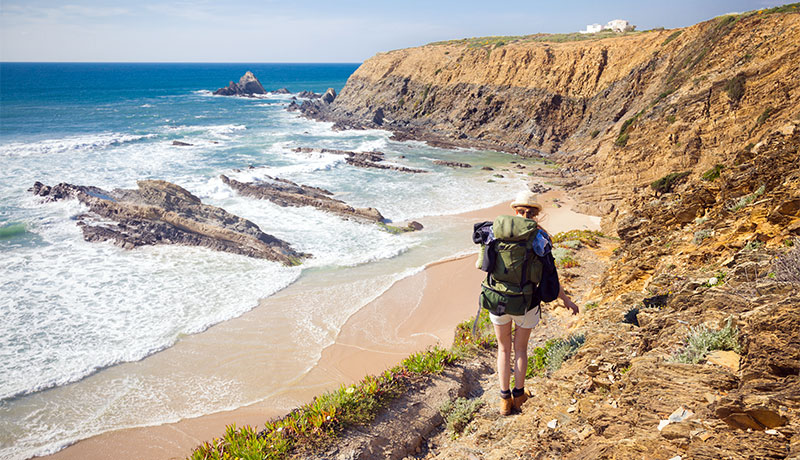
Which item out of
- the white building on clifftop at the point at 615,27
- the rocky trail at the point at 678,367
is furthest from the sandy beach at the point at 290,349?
the white building on clifftop at the point at 615,27

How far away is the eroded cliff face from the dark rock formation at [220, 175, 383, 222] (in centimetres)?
1084

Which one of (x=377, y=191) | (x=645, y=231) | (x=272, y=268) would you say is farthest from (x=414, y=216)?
(x=645, y=231)

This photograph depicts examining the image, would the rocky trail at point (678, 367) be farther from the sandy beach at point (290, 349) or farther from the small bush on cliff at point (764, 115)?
the small bush on cliff at point (764, 115)

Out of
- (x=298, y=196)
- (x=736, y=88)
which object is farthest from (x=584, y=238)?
(x=298, y=196)

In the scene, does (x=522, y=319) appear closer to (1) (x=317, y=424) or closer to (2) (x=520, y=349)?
(2) (x=520, y=349)

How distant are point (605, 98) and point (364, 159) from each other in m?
21.2

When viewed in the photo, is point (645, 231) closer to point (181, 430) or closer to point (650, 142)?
point (181, 430)

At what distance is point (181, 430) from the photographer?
804cm

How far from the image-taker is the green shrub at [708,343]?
348cm

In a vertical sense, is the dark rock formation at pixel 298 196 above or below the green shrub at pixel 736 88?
below

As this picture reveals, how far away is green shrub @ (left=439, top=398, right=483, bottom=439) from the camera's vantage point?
195 inches

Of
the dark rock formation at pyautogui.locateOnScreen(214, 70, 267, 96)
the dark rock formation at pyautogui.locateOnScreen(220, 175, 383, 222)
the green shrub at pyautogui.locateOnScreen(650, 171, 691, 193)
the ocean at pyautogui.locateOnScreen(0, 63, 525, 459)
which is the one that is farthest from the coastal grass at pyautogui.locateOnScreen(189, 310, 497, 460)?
the dark rock formation at pyautogui.locateOnScreen(214, 70, 267, 96)

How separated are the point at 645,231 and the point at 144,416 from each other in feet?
34.4

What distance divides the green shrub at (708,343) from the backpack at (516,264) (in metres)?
1.12
